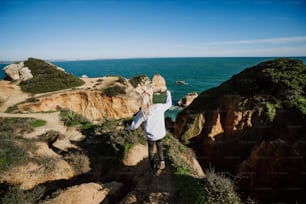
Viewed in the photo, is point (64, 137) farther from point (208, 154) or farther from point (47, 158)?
point (208, 154)

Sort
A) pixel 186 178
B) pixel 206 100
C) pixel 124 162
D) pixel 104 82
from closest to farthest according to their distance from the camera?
1. pixel 186 178
2. pixel 124 162
3. pixel 206 100
4. pixel 104 82

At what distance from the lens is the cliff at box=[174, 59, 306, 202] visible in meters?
8.65

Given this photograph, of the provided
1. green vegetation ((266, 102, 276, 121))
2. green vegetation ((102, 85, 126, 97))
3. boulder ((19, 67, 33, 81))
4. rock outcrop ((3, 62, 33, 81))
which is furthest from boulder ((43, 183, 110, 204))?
rock outcrop ((3, 62, 33, 81))

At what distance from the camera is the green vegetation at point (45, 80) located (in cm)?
2617

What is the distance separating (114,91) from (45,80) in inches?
450

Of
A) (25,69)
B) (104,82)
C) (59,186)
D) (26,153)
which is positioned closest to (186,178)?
(59,186)

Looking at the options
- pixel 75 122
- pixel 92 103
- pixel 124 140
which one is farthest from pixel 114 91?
pixel 124 140

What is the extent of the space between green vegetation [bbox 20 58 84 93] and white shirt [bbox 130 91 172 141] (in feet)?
87.5

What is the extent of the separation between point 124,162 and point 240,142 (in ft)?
30.0

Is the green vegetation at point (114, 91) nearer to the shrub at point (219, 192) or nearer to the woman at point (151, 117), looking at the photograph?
the woman at point (151, 117)

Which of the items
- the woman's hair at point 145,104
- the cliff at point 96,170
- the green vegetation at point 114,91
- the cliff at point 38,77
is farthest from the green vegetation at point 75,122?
the cliff at point 38,77

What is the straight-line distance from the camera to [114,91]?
26219mm

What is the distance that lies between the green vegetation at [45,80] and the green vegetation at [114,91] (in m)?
6.10

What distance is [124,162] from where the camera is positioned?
6.80 metres
